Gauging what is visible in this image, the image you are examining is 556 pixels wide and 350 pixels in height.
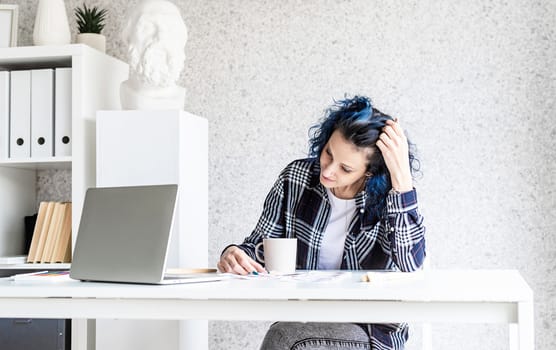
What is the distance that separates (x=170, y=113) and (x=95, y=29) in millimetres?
648

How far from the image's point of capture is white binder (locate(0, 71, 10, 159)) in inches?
116

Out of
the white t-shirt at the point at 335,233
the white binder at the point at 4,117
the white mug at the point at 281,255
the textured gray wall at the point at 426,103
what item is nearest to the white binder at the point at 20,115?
the white binder at the point at 4,117

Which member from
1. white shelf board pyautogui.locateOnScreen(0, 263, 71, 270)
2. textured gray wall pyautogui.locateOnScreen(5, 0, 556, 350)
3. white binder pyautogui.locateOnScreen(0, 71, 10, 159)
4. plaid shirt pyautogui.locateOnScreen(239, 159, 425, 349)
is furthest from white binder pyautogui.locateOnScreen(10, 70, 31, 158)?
plaid shirt pyautogui.locateOnScreen(239, 159, 425, 349)

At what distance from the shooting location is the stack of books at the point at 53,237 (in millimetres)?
2922

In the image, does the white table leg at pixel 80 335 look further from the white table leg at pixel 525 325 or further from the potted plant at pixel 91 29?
the white table leg at pixel 525 325

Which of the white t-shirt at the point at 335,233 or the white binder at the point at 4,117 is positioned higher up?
the white binder at the point at 4,117

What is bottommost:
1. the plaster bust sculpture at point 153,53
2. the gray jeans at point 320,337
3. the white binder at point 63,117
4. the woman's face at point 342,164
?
the gray jeans at point 320,337

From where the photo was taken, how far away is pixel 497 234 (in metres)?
2.93

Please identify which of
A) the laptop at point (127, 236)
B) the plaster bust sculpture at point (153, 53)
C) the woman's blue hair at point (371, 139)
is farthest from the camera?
the plaster bust sculpture at point (153, 53)

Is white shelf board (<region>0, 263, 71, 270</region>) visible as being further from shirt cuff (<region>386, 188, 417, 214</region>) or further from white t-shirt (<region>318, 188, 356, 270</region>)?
shirt cuff (<region>386, 188, 417, 214</region>)

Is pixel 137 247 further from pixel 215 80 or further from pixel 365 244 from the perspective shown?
pixel 215 80

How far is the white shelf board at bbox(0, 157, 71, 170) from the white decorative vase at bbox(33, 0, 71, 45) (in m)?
0.46

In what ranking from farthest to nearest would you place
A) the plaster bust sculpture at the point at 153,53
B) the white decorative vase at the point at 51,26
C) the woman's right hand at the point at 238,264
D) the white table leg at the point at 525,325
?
the white decorative vase at the point at 51,26 → the plaster bust sculpture at the point at 153,53 → the woman's right hand at the point at 238,264 → the white table leg at the point at 525,325

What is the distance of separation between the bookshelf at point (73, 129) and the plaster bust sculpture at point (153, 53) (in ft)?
0.57
